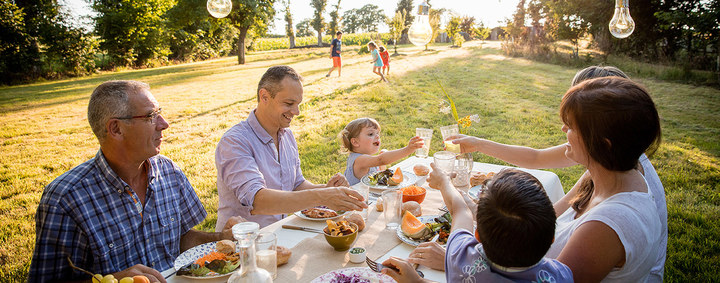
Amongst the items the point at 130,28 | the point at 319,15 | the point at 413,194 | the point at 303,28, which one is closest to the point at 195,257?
the point at 413,194

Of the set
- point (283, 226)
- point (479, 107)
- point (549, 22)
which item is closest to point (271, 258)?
point (283, 226)

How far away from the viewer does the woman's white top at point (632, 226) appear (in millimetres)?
1402

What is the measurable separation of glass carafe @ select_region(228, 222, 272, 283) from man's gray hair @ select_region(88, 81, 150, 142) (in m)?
1.20

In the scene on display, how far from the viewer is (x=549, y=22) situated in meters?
27.2

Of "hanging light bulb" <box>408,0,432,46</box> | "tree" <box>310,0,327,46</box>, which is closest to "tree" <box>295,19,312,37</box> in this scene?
"tree" <box>310,0,327,46</box>

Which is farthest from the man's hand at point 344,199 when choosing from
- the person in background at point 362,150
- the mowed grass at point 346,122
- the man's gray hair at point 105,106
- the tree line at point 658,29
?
the tree line at point 658,29

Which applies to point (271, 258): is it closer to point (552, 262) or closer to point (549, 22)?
point (552, 262)

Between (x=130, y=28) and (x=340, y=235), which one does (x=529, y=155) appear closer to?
(x=340, y=235)

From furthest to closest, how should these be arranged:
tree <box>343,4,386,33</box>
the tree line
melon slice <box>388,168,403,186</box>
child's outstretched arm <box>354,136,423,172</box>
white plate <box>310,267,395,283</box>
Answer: tree <box>343,4,386,33</box>, the tree line, child's outstretched arm <box>354,136,423,172</box>, melon slice <box>388,168,403,186</box>, white plate <box>310,267,395,283</box>

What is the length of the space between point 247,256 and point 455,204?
1066 millimetres

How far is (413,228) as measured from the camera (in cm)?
200

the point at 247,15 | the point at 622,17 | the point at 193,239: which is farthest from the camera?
the point at 247,15

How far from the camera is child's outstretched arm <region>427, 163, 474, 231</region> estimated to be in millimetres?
1750

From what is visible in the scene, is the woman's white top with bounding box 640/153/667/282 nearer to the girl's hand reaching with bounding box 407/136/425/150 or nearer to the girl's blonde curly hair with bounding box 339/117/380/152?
the girl's hand reaching with bounding box 407/136/425/150
